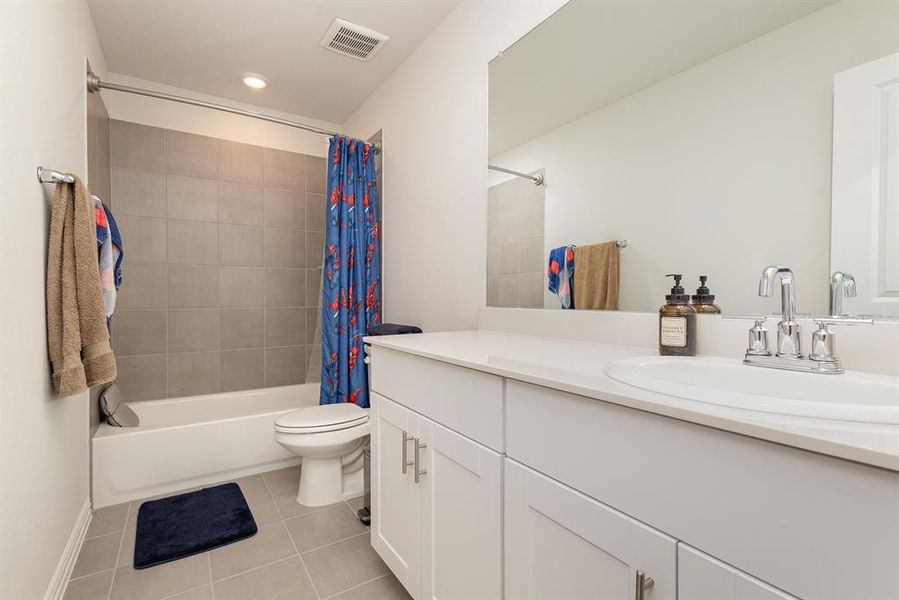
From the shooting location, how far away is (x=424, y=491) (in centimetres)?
120

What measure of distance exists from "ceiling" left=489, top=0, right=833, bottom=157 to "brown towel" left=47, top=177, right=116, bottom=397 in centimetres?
147

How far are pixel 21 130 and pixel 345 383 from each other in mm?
1746

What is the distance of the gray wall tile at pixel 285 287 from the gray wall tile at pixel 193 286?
337 mm

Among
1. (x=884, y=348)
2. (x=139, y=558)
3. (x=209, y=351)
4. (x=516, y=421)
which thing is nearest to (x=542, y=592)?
(x=516, y=421)

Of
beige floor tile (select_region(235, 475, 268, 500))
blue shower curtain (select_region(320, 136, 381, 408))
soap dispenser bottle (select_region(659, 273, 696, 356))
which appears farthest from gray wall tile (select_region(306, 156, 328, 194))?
soap dispenser bottle (select_region(659, 273, 696, 356))

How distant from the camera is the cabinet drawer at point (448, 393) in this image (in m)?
0.97

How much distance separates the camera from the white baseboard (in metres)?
1.37

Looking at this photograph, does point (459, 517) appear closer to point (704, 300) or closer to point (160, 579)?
point (704, 300)

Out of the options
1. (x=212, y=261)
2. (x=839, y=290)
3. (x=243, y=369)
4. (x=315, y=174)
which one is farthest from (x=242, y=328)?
(x=839, y=290)

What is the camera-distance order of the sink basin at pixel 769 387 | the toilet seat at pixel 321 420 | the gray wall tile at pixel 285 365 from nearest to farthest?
the sink basin at pixel 769 387 < the toilet seat at pixel 321 420 < the gray wall tile at pixel 285 365

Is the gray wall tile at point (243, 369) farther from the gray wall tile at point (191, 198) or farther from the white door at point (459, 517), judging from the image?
the white door at point (459, 517)

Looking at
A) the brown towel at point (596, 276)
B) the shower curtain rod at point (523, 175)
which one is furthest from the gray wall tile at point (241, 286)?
the brown towel at point (596, 276)

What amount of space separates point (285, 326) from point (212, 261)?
67cm

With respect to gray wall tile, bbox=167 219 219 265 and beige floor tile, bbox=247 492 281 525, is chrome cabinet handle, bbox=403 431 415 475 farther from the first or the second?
gray wall tile, bbox=167 219 219 265
